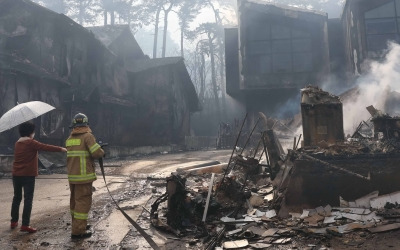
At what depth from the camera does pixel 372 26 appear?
57.7 ft

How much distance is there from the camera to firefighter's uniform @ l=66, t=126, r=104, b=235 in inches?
163

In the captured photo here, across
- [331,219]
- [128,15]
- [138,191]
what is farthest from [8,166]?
[128,15]

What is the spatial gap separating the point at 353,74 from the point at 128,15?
89.0 feet

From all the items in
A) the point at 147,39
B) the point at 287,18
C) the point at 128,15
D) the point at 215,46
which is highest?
the point at 147,39

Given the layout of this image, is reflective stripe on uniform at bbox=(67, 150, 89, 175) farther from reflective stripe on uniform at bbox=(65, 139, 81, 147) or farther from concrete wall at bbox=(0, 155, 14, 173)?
concrete wall at bbox=(0, 155, 14, 173)

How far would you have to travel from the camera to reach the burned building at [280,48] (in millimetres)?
19688

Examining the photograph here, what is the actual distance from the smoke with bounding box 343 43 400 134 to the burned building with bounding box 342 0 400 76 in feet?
1.90

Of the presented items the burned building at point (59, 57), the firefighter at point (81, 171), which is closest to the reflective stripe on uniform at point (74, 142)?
the firefighter at point (81, 171)

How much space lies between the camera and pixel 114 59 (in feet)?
75.5

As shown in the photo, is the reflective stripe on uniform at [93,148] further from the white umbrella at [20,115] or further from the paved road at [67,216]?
the paved road at [67,216]

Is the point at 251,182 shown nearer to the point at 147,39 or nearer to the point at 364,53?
the point at 364,53

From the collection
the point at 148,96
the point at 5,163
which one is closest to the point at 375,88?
the point at 5,163

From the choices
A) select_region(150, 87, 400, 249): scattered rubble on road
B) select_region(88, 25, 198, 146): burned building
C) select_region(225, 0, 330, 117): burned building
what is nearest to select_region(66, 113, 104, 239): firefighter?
select_region(150, 87, 400, 249): scattered rubble on road

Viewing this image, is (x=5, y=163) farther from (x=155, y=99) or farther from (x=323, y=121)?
(x=155, y=99)
